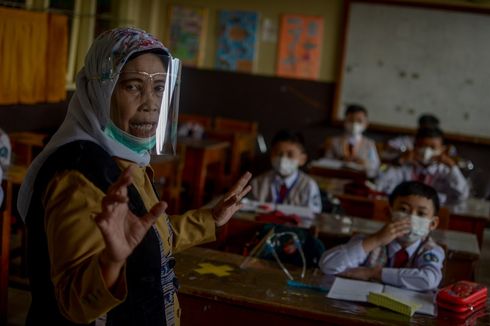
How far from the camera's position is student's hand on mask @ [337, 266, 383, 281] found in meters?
2.66

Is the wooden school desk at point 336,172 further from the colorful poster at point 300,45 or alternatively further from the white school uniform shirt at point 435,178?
the colorful poster at point 300,45

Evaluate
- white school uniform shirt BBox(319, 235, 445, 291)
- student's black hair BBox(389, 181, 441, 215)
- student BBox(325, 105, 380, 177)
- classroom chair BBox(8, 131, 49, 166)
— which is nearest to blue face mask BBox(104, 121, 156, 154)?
white school uniform shirt BBox(319, 235, 445, 291)

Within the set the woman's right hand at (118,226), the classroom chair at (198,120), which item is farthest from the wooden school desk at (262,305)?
the classroom chair at (198,120)

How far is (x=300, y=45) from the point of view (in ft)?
25.6

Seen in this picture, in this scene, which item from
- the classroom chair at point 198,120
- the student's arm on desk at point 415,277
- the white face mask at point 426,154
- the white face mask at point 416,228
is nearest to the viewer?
the student's arm on desk at point 415,277

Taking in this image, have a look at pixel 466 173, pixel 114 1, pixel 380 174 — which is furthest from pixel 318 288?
pixel 114 1

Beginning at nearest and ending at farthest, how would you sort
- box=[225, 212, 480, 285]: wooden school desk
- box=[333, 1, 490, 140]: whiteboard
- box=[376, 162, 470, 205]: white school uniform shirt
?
box=[225, 212, 480, 285]: wooden school desk → box=[376, 162, 470, 205]: white school uniform shirt → box=[333, 1, 490, 140]: whiteboard

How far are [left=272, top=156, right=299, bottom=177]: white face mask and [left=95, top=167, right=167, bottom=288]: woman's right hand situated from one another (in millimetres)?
3209

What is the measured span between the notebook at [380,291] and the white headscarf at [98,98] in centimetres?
114

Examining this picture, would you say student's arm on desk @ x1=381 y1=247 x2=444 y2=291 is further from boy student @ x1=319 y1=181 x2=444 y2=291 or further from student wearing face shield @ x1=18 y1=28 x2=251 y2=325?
student wearing face shield @ x1=18 y1=28 x2=251 y2=325

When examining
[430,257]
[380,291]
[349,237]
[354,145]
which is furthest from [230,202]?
[354,145]

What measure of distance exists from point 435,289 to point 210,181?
16.6 ft

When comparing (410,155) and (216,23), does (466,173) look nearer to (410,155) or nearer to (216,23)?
(410,155)

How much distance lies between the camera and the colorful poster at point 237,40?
7875mm
